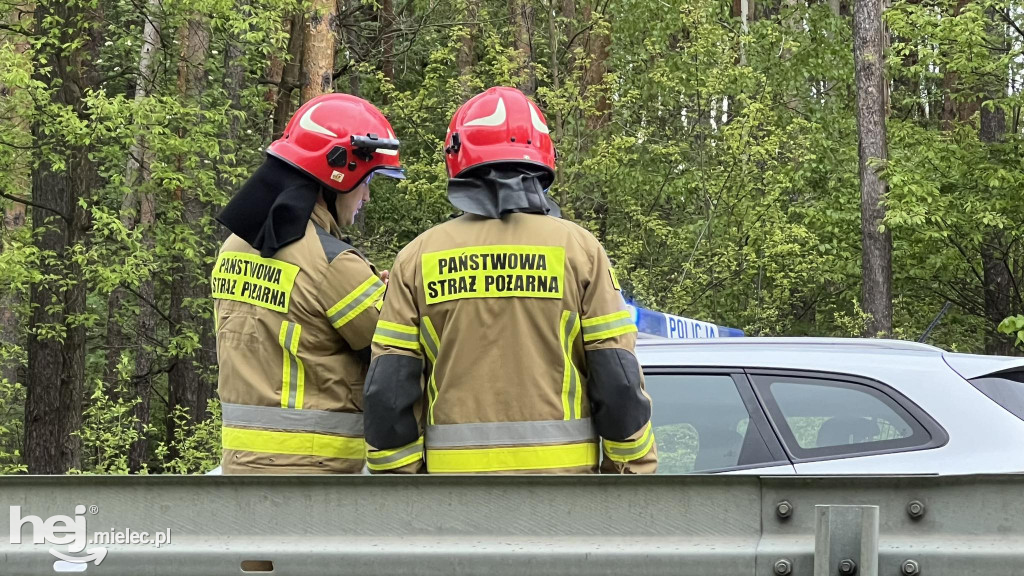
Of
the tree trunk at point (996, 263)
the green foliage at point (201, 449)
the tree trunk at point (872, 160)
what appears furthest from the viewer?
the tree trunk at point (996, 263)

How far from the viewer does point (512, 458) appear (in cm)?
325

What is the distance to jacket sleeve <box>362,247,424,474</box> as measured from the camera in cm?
325

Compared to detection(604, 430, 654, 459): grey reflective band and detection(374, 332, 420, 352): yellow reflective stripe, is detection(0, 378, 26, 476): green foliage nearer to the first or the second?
detection(374, 332, 420, 352): yellow reflective stripe

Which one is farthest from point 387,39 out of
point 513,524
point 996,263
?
point 513,524

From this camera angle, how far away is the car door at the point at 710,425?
3971 millimetres

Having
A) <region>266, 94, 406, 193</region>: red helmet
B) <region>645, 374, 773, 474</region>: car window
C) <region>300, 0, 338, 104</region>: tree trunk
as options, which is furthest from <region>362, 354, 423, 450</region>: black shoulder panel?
<region>300, 0, 338, 104</region>: tree trunk

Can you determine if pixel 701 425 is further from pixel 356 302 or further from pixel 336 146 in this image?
pixel 336 146

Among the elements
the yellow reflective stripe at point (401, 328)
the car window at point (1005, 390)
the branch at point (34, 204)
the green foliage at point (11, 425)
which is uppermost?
the branch at point (34, 204)

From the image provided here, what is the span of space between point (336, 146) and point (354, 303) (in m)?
0.57

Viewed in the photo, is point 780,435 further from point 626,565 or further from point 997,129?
point 997,129

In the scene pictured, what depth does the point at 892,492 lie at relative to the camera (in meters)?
2.21

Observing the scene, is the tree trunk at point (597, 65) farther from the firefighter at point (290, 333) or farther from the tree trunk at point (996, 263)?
the firefighter at point (290, 333)

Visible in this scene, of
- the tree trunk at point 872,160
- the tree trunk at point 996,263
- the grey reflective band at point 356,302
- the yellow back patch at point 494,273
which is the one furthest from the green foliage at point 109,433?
the tree trunk at point 996,263

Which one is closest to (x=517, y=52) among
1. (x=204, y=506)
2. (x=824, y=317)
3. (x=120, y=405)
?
(x=120, y=405)
